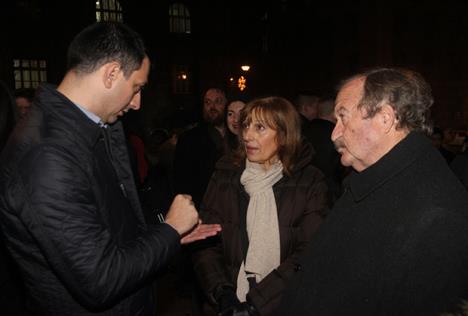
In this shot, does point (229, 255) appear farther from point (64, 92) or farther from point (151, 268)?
point (64, 92)

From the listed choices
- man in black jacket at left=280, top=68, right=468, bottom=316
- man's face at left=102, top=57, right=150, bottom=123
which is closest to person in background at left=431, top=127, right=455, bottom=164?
man in black jacket at left=280, top=68, right=468, bottom=316

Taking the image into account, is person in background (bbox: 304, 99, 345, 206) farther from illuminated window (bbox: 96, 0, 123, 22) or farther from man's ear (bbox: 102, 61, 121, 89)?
illuminated window (bbox: 96, 0, 123, 22)

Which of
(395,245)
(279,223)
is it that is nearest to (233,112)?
(279,223)

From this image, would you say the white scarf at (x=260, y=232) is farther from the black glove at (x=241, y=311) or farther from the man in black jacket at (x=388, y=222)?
the man in black jacket at (x=388, y=222)

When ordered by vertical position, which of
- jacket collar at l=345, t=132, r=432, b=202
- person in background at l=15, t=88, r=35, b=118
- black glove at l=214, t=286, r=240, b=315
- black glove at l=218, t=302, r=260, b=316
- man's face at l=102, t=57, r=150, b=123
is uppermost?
person in background at l=15, t=88, r=35, b=118

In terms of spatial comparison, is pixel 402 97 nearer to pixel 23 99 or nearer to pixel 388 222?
pixel 388 222

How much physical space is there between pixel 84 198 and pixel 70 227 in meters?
0.12

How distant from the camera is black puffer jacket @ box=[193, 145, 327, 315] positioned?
2619 millimetres

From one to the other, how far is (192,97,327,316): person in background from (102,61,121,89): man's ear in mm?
1317

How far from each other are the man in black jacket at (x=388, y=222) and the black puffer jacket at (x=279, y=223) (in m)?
0.63

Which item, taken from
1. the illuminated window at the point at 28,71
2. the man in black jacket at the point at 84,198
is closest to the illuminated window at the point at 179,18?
the illuminated window at the point at 28,71

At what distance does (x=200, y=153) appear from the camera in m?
4.82

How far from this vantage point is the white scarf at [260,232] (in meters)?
2.67

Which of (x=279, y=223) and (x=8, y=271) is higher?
(x=279, y=223)
